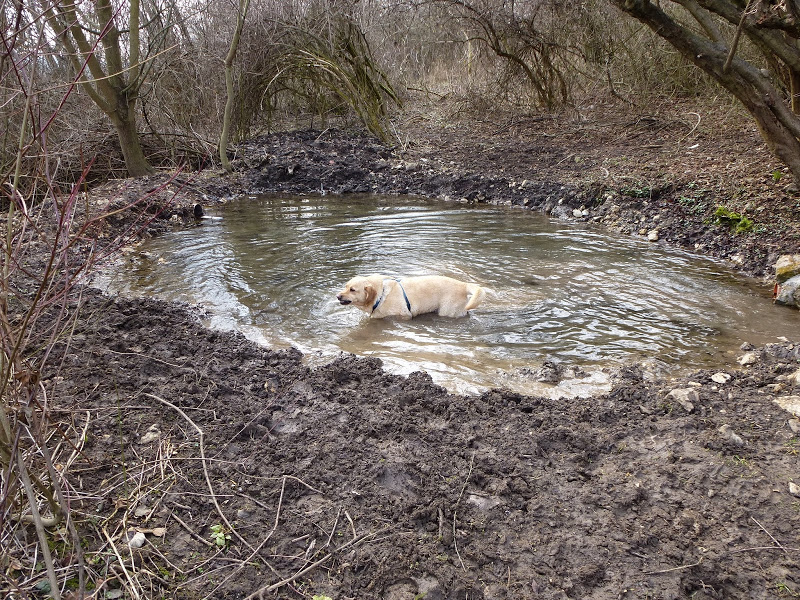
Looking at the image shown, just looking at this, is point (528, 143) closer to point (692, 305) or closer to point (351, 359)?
point (692, 305)

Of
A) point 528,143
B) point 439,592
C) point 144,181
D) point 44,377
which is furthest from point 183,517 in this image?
point 528,143

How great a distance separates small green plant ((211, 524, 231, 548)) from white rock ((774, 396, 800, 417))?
4.00 meters

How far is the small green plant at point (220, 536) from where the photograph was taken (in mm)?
3070

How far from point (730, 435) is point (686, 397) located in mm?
597

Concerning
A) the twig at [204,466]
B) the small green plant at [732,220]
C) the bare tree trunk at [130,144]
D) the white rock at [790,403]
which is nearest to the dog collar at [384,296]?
the twig at [204,466]

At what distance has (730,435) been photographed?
13.0 feet

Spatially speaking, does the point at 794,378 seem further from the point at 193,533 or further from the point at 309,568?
the point at 193,533

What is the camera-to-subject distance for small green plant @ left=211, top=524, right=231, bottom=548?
307 centimetres

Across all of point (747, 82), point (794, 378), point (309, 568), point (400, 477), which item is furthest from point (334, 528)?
point (747, 82)

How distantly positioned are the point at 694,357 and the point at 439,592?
3.85 metres

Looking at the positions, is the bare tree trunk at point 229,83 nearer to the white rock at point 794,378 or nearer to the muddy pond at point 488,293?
the muddy pond at point 488,293

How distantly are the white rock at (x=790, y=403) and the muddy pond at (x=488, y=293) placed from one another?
3.11 feet

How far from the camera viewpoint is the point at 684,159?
1133 cm

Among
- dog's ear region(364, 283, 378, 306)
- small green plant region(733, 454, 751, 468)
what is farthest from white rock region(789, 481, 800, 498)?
dog's ear region(364, 283, 378, 306)
